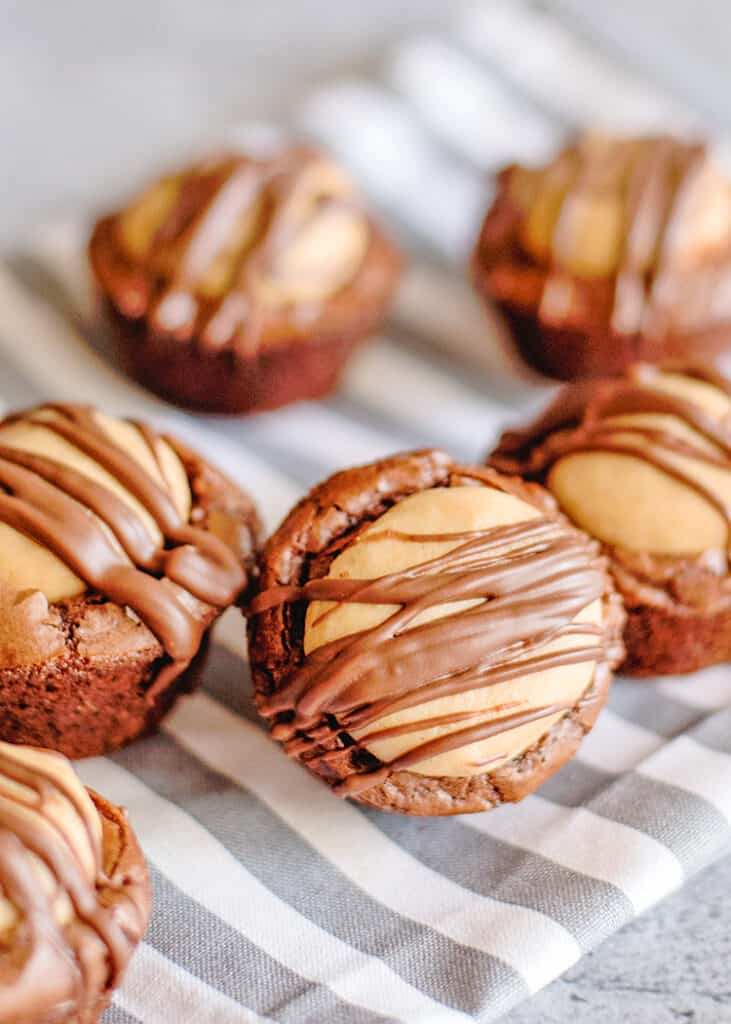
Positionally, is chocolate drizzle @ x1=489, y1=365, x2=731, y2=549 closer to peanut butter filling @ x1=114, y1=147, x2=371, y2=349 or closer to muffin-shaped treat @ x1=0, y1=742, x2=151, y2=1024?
peanut butter filling @ x1=114, y1=147, x2=371, y2=349

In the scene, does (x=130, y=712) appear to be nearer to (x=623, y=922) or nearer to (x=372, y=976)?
(x=372, y=976)

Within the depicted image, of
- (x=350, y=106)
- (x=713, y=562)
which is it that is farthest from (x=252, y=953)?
(x=350, y=106)

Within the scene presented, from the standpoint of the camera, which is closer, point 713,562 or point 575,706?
point 575,706

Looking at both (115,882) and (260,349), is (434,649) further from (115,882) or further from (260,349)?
(260,349)

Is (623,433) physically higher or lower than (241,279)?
lower

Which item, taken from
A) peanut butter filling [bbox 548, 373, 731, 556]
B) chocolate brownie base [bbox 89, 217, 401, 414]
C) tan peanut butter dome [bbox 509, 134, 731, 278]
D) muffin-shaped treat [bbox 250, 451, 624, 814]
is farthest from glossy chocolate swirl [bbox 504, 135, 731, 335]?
muffin-shaped treat [bbox 250, 451, 624, 814]

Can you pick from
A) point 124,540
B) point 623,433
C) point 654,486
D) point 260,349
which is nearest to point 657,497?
point 654,486

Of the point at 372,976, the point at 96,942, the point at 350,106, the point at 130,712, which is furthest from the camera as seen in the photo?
the point at 350,106
